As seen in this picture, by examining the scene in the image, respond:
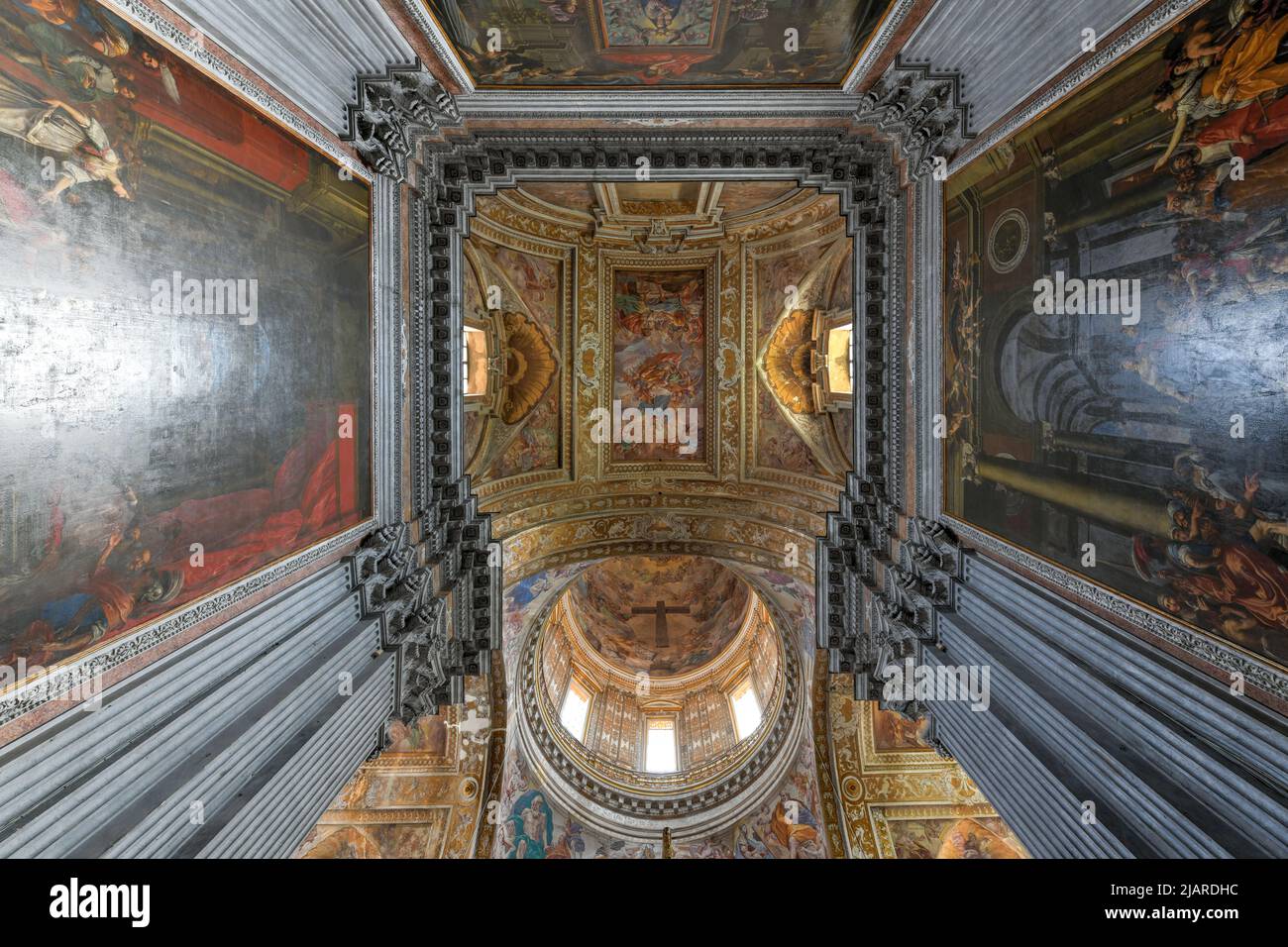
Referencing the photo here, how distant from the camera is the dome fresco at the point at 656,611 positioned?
776 inches

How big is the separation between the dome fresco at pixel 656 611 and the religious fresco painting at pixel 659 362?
6.45 metres

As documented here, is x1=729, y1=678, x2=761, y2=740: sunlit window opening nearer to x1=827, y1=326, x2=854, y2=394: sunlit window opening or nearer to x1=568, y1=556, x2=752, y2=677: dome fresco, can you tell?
x1=568, y1=556, x2=752, y2=677: dome fresco

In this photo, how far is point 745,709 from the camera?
18.1 meters

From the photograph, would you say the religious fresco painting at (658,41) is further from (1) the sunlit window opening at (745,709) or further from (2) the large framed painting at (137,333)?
(1) the sunlit window opening at (745,709)

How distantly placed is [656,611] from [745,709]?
439 centimetres

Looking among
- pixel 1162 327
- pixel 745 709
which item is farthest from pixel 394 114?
pixel 745 709

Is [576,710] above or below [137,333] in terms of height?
below

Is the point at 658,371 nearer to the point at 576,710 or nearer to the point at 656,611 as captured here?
the point at 656,611

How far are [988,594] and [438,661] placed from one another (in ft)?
27.8

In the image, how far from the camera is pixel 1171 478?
4.41 metres

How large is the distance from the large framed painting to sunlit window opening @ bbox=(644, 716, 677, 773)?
14887 millimetres

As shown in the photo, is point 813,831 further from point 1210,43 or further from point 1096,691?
point 1210,43
